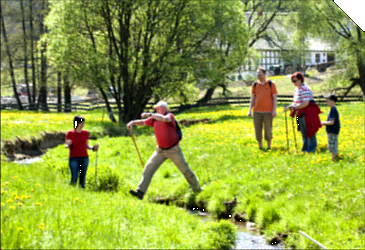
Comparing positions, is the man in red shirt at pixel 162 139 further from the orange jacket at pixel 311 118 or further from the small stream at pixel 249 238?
the orange jacket at pixel 311 118

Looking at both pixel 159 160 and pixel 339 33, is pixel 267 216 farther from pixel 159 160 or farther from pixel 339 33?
pixel 339 33

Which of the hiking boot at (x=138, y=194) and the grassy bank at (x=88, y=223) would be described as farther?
the hiking boot at (x=138, y=194)

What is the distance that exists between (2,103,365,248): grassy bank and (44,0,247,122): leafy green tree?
34.5 ft

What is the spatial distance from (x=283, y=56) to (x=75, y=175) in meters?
40.4

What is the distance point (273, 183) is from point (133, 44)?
18297 mm

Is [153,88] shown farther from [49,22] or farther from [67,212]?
[67,212]

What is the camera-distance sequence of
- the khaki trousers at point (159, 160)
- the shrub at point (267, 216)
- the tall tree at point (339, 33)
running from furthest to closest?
1. the tall tree at point (339, 33)
2. the khaki trousers at point (159, 160)
3. the shrub at point (267, 216)

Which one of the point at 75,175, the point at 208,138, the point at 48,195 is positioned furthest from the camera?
the point at 208,138

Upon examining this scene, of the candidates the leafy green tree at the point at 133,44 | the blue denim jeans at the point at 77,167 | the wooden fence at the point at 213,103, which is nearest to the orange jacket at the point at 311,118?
the blue denim jeans at the point at 77,167

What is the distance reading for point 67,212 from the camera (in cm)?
655

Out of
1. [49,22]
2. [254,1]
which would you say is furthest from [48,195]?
[254,1]

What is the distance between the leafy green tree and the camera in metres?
24.1

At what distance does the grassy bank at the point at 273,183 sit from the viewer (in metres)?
7.28

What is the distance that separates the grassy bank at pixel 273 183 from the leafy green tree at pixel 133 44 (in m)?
10.5
